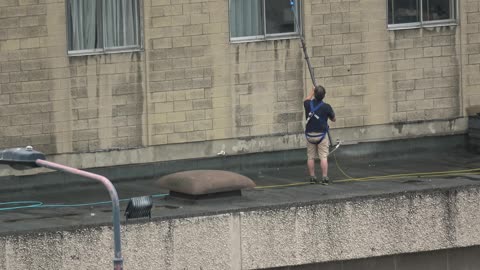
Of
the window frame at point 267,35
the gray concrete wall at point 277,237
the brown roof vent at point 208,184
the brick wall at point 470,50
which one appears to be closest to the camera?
the gray concrete wall at point 277,237

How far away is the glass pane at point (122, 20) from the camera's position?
2177cm

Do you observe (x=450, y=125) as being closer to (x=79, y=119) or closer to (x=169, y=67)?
(x=169, y=67)

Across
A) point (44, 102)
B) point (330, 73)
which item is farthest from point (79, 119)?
point (330, 73)

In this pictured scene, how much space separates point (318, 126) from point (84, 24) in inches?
189

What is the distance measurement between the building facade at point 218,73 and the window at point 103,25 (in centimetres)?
2

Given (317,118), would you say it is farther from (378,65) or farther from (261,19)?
(378,65)

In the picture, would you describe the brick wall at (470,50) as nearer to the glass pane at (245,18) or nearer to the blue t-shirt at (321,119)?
the glass pane at (245,18)

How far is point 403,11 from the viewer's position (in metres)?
23.4

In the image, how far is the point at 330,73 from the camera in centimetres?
2266

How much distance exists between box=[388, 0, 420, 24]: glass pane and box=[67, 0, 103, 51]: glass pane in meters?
5.54

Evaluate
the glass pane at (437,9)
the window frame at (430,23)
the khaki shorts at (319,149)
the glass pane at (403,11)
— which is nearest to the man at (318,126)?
the khaki shorts at (319,149)

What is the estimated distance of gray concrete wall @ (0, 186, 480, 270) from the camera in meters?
15.7

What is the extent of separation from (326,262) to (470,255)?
254cm

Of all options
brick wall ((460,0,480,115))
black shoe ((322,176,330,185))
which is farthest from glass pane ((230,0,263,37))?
brick wall ((460,0,480,115))
